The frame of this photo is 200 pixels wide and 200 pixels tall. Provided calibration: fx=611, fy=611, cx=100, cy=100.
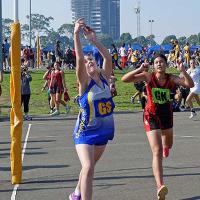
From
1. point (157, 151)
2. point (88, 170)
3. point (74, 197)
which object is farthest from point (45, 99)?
point (88, 170)

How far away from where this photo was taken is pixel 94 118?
23.0 feet

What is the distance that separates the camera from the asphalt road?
8.27m

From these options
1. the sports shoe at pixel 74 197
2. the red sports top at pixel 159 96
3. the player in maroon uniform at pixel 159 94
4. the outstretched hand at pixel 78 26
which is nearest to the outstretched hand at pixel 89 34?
the outstretched hand at pixel 78 26

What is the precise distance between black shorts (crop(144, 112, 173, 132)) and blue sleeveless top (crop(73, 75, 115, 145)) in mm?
1285

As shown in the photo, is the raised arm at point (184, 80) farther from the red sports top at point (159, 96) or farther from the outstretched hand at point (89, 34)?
the outstretched hand at point (89, 34)

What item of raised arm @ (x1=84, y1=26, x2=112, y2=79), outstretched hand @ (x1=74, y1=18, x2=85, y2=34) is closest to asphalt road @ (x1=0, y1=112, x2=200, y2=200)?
raised arm @ (x1=84, y1=26, x2=112, y2=79)

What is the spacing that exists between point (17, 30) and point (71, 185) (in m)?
2.35

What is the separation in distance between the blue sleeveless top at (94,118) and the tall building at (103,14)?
57.3 m

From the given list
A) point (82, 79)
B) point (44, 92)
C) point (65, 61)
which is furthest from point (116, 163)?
point (65, 61)

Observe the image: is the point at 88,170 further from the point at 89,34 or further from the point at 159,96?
the point at 159,96

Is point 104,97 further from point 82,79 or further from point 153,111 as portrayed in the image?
point 153,111

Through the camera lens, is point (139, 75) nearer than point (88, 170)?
No

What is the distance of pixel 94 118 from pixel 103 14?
101 m

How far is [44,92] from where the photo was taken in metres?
29.8
